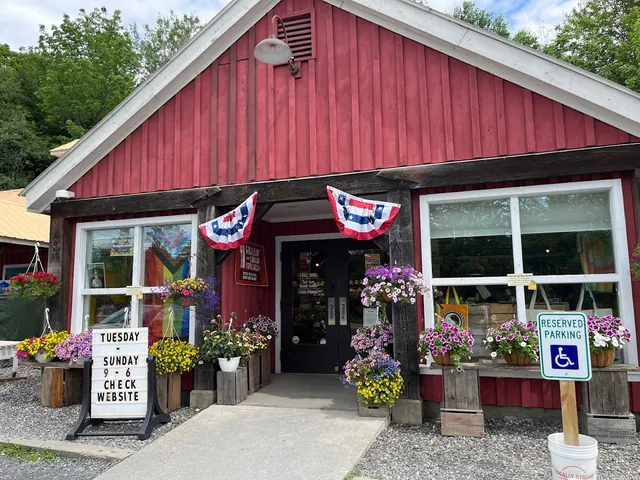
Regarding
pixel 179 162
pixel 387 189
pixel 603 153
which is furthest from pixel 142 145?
pixel 603 153

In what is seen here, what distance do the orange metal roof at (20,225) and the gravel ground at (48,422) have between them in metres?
4.76

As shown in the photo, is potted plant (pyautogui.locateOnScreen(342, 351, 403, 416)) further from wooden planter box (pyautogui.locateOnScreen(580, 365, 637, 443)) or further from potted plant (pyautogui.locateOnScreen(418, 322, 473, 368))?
wooden planter box (pyautogui.locateOnScreen(580, 365, 637, 443))

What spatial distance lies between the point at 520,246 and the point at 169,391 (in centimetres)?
465

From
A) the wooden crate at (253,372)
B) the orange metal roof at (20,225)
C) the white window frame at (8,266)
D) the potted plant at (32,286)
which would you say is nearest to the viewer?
the wooden crate at (253,372)

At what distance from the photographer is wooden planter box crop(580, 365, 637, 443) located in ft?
14.9

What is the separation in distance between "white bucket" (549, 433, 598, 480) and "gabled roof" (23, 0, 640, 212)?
359cm

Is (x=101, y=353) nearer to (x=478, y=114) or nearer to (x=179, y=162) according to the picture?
(x=179, y=162)

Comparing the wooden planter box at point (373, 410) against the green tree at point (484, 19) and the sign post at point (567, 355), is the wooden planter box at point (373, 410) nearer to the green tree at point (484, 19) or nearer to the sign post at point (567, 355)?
the sign post at point (567, 355)

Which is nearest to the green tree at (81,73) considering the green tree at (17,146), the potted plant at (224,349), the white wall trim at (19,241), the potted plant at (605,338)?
the green tree at (17,146)

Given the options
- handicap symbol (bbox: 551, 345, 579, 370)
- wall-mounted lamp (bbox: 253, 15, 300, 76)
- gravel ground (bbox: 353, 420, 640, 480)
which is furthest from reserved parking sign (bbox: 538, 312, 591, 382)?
wall-mounted lamp (bbox: 253, 15, 300, 76)

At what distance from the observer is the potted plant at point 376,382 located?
514 cm

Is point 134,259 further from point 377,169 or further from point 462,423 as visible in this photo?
point 462,423

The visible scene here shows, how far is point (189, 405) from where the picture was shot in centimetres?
630

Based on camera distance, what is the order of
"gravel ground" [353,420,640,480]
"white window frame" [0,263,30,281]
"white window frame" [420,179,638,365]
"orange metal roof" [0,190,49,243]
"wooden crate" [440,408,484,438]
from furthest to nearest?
"white window frame" [0,263,30,281]
"orange metal roof" [0,190,49,243]
"white window frame" [420,179,638,365]
"wooden crate" [440,408,484,438]
"gravel ground" [353,420,640,480]
